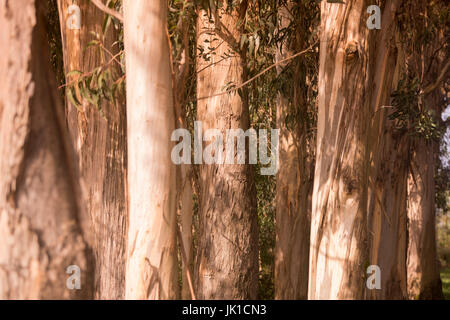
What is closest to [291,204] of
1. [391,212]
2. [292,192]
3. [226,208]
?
[292,192]

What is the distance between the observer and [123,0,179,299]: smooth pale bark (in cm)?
348

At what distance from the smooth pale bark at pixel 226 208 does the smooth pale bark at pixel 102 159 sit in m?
1.46

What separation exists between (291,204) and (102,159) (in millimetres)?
4544

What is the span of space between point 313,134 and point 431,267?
411 cm

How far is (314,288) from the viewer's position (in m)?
5.11

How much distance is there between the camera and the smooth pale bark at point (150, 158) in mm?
3480

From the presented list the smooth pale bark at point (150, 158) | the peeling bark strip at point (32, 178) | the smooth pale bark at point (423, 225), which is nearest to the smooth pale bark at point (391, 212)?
the smooth pale bark at point (423, 225)

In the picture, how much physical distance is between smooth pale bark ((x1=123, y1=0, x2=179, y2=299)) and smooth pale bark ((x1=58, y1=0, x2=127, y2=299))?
2.48 m

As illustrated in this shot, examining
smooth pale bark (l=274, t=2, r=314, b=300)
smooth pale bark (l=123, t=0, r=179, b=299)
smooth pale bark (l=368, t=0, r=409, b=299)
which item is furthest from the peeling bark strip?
smooth pale bark (l=274, t=2, r=314, b=300)

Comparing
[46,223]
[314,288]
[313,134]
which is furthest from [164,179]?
[313,134]

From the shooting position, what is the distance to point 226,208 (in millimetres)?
7406

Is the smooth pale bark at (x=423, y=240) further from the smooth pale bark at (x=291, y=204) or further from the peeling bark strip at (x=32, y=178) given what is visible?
the peeling bark strip at (x=32, y=178)

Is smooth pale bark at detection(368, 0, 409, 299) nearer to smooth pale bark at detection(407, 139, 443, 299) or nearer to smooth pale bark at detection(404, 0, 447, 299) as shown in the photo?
smooth pale bark at detection(404, 0, 447, 299)
